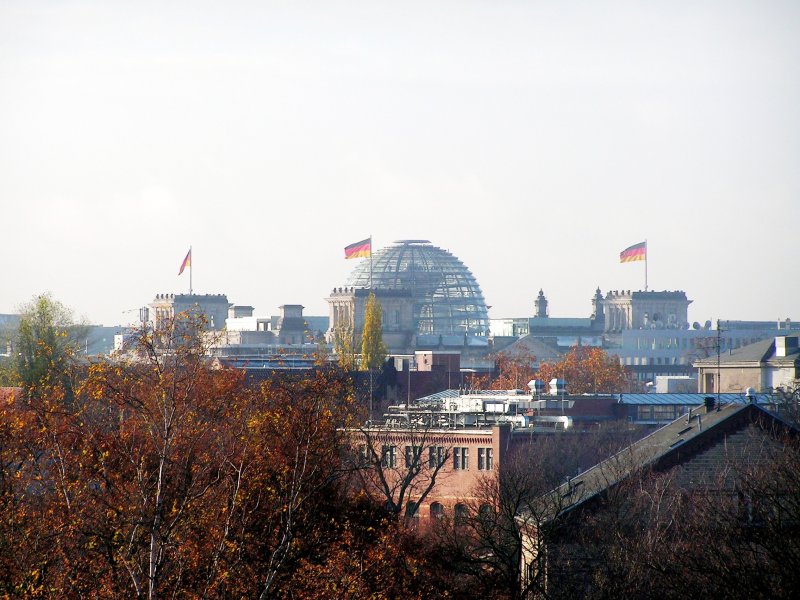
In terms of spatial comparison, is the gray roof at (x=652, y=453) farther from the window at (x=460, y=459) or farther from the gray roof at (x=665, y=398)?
the gray roof at (x=665, y=398)

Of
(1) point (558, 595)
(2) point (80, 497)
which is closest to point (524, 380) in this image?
(1) point (558, 595)

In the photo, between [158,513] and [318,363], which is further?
[318,363]

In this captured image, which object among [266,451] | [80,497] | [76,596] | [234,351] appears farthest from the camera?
[234,351]

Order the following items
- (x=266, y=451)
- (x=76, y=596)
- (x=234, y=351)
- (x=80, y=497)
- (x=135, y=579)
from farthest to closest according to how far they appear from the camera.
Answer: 1. (x=234, y=351)
2. (x=266, y=451)
3. (x=80, y=497)
4. (x=76, y=596)
5. (x=135, y=579)

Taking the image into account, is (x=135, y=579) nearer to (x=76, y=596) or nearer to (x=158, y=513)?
(x=158, y=513)

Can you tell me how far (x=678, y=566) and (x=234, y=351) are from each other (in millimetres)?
122791

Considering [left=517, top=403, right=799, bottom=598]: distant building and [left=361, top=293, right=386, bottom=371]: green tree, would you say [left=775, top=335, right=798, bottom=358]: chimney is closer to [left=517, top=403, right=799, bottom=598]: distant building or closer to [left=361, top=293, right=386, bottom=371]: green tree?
[left=361, top=293, right=386, bottom=371]: green tree

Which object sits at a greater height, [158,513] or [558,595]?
[158,513]

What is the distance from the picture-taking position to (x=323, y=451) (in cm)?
3494

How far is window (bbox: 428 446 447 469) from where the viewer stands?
222 ft

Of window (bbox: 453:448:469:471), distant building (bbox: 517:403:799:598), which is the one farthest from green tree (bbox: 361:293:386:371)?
distant building (bbox: 517:403:799:598)

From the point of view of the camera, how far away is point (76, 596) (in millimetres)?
29844

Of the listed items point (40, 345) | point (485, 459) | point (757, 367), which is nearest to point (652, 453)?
point (485, 459)

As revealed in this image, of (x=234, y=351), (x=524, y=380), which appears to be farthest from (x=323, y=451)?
(x=234, y=351)
